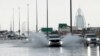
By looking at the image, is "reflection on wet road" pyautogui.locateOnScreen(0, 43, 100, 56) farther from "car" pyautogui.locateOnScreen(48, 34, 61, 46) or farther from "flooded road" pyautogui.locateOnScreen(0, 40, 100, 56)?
"car" pyautogui.locateOnScreen(48, 34, 61, 46)

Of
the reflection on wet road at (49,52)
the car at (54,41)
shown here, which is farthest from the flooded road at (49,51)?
the car at (54,41)

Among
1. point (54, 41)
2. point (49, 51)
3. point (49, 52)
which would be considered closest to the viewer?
point (49, 52)

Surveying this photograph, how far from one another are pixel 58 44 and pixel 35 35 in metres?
6.64

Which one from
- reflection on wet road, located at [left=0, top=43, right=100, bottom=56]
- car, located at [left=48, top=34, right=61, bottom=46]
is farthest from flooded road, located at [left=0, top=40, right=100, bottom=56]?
car, located at [left=48, top=34, right=61, bottom=46]

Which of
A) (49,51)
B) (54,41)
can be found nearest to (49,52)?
(49,51)

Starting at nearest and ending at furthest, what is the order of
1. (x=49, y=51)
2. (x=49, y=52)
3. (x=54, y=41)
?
(x=49, y=52) < (x=49, y=51) < (x=54, y=41)

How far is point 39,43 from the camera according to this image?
2291 inches

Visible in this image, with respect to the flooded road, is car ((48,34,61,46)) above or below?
above

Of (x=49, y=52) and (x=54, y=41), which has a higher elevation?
(x=54, y=41)

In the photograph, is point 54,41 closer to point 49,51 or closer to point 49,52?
point 49,51

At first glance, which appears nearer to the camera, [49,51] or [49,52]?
[49,52]

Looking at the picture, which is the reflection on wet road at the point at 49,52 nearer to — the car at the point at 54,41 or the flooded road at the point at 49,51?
the flooded road at the point at 49,51

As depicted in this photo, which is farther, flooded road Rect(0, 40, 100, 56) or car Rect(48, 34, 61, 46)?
car Rect(48, 34, 61, 46)

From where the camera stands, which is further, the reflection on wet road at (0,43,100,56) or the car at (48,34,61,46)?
the car at (48,34,61,46)
